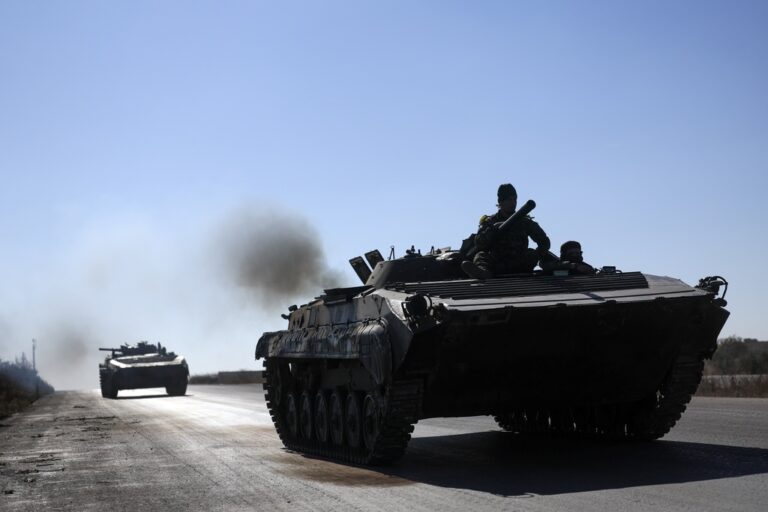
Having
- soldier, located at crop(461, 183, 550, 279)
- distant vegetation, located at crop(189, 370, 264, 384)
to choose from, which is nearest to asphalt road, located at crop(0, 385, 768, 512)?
soldier, located at crop(461, 183, 550, 279)

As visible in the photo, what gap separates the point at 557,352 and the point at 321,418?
463 centimetres

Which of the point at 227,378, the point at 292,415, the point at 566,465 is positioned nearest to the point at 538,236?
the point at 566,465

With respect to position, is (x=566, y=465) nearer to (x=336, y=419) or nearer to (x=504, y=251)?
(x=504, y=251)

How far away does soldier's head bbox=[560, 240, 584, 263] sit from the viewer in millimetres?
14708

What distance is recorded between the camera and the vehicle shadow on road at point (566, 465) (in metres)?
10.2

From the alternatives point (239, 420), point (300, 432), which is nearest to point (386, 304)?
point (300, 432)

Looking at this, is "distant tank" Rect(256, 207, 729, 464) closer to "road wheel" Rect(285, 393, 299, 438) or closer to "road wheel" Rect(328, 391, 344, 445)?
"road wheel" Rect(328, 391, 344, 445)

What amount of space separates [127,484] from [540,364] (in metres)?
4.58

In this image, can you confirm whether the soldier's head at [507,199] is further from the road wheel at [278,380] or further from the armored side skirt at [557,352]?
the road wheel at [278,380]

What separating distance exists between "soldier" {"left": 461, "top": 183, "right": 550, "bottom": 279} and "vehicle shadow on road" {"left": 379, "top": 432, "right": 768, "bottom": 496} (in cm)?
226

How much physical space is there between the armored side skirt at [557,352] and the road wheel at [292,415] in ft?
15.0

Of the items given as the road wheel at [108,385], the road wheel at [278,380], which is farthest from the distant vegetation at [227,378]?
the road wheel at [278,380]

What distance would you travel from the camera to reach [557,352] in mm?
12266

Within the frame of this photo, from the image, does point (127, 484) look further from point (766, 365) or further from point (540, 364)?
point (766, 365)
